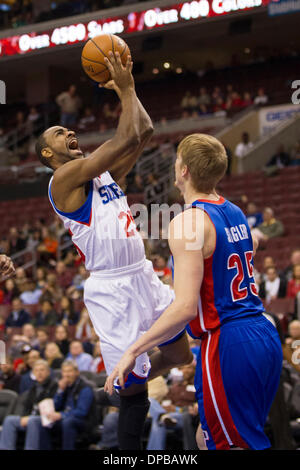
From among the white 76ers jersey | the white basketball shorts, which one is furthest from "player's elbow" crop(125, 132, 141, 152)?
the white basketball shorts

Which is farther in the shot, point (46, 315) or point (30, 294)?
point (30, 294)

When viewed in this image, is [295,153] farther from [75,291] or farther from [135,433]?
[135,433]

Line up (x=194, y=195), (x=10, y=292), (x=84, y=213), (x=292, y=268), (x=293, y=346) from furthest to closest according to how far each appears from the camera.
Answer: (x=10, y=292) → (x=292, y=268) → (x=293, y=346) → (x=84, y=213) → (x=194, y=195)

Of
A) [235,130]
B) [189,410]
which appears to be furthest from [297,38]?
[189,410]

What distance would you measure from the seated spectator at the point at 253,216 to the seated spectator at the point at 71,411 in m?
5.35

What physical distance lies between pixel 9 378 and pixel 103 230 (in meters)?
5.92

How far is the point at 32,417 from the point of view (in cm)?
805

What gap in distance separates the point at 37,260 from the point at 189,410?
8.22 meters

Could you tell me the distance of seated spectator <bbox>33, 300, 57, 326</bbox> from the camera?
11.7 m

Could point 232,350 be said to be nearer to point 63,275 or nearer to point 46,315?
point 46,315

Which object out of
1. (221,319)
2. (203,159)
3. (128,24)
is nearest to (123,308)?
(221,319)

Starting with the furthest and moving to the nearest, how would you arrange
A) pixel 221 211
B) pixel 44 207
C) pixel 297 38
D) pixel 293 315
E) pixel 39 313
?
pixel 297 38, pixel 44 207, pixel 39 313, pixel 293 315, pixel 221 211

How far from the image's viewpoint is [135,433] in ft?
12.7

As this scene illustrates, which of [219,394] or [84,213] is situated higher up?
[84,213]
